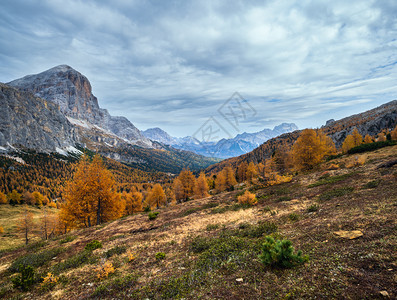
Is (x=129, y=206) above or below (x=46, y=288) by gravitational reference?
below

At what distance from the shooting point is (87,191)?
77.6 feet

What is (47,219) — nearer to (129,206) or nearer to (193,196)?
(129,206)

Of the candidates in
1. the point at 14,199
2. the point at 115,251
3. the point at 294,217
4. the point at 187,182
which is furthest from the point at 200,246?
the point at 14,199

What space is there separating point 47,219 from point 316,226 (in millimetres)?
56058

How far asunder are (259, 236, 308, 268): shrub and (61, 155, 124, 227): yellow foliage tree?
24717mm

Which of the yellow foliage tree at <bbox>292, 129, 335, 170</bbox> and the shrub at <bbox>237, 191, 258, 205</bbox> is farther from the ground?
the yellow foliage tree at <bbox>292, 129, 335, 170</bbox>

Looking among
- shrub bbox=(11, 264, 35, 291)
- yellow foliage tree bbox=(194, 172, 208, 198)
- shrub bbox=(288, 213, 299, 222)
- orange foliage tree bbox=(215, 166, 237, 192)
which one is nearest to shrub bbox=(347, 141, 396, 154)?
orange foliage tree bbox=(215, 166, 237, 192)

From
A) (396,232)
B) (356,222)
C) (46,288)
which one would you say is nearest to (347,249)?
(396,232)

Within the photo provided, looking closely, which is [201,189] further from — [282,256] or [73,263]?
[282,256]

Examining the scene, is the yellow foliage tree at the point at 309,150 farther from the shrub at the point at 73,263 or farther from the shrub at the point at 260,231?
the shrub at the point at 73,263

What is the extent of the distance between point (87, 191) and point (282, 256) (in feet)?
85.7

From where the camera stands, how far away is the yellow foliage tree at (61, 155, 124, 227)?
23.3 metres

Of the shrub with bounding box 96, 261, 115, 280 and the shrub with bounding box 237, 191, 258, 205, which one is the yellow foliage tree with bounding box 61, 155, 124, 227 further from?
the shrub with bounding box 237, 191, 258, 205

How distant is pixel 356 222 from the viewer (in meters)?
8.01
